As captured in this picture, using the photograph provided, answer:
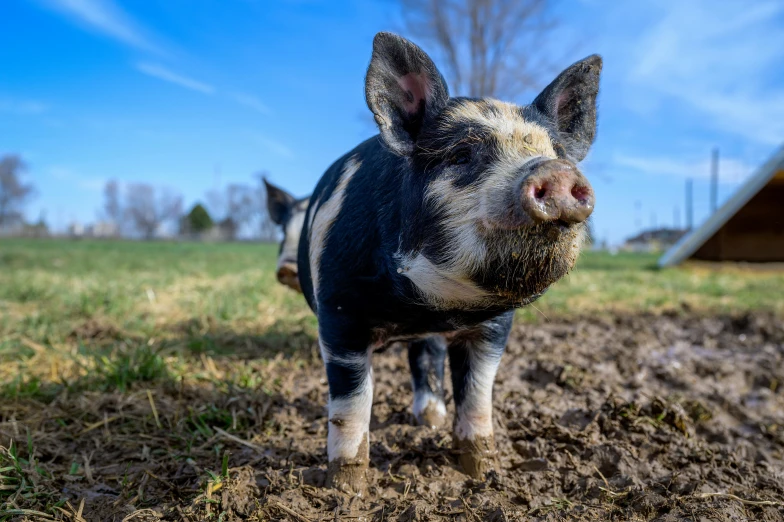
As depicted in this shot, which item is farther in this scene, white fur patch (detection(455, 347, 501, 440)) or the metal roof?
the metal roof

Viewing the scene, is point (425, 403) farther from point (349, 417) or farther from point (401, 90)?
point (401, 90)

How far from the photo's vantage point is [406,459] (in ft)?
8.70

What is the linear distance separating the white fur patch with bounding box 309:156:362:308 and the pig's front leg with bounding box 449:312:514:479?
728mm

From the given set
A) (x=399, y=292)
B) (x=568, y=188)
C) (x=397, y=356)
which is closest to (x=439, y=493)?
(x=399, y=292)

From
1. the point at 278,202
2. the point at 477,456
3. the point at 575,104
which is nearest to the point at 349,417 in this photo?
the point at 477,456

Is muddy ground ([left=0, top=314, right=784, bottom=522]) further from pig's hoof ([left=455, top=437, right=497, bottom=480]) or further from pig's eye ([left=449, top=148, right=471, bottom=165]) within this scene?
pig's eye ([left=449, top=148, right=471, bottom=165])

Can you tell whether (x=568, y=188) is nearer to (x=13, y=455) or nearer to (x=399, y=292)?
(x=399, y=292)

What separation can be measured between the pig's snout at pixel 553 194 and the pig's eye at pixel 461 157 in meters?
0.37

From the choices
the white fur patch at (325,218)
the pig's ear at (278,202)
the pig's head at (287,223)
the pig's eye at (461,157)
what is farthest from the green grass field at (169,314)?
the pig's ear at (278,202)

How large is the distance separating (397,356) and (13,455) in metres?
2.80

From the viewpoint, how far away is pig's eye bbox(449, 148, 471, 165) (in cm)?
195

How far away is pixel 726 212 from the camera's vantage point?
1169 cm

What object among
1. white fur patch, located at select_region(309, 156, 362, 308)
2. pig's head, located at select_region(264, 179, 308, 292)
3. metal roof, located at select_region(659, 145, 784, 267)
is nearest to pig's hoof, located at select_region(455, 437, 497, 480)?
white fur patch, located at select_region(309, 156, 362, 308)

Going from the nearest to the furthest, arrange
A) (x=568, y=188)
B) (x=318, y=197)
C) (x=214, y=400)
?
(x=568, y=188) → (x=318, y=197) → (x=214, y=400)
